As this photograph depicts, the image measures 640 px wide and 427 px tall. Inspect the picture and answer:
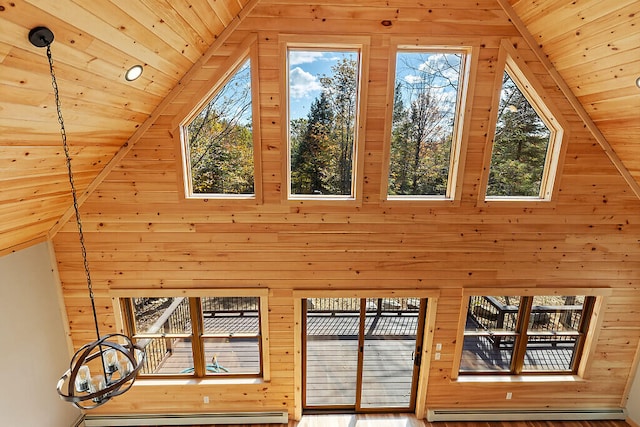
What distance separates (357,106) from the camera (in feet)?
11.5

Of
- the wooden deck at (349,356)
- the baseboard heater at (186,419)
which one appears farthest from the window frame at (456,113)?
the baseboard heater at (186,419)

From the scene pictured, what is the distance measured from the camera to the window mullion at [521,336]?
4.17m

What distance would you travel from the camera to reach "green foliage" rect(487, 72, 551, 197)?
11.8 feet

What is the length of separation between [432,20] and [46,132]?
3.55 metres

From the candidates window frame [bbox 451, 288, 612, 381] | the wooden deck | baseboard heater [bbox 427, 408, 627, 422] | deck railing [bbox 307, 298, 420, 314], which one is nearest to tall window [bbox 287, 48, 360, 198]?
deck railing [bbox 307, 298, 420, 314]

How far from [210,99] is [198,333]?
290cm

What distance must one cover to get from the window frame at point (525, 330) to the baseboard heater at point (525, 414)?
47cm

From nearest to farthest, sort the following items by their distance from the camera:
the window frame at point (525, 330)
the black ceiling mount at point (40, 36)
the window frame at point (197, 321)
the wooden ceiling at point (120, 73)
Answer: the black ceiling mount at point (40, 36) < the wooden ceiling at point (120, 73) < the window frame at point (197, 321) < the window frame at point (525, 330)

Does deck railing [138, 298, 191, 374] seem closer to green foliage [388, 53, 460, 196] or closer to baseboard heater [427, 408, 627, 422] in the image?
green foliage [388, 53, 460, 196]

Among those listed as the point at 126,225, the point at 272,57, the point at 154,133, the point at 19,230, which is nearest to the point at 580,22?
the point at 272,57

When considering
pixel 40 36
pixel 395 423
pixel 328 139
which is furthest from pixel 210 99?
pixel 395 423

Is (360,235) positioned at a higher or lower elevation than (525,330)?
higher

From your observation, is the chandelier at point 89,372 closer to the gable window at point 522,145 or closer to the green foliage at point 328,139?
the green foliage at point 328,139

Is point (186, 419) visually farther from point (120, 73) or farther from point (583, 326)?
point (583, 326)
